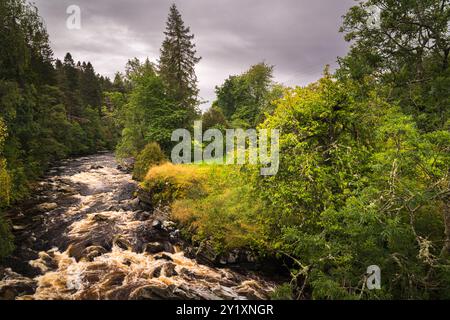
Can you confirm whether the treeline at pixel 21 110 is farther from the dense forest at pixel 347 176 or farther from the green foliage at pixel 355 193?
the green foliage at pixel 355 193

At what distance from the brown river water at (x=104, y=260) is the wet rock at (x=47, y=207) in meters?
0.05

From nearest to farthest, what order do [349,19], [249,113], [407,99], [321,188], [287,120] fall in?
[321,188] → [287,120] → [407,99] → [349,19] → [249,113]

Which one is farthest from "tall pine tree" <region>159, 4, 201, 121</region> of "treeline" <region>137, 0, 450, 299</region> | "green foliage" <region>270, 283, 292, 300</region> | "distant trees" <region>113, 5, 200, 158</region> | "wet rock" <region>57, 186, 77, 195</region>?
"green foliage" <region>270, 283, 292, 300</region>

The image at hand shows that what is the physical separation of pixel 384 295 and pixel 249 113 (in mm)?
35298

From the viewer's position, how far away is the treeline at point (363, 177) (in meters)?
6.81

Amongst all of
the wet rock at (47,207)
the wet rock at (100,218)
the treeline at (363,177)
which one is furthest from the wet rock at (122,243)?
the wet rock at (47,207)

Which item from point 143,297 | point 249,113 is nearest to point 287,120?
point 143,297

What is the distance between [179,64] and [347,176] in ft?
80.4

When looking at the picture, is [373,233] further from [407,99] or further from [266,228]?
[407,99]

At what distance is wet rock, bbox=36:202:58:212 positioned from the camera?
17967 millimetres

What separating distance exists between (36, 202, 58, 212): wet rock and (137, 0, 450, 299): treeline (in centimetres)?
1077

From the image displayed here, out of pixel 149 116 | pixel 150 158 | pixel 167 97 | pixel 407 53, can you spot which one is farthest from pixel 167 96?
pixel 407 53

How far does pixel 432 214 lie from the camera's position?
9.16m

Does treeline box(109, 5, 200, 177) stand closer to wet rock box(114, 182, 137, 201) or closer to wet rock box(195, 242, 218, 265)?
wet rock box(114, 182, 137, 201)
